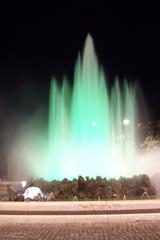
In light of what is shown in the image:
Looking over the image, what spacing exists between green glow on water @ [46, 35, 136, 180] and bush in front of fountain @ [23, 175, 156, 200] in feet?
16.2

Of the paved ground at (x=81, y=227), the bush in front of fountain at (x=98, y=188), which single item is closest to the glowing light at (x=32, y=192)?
the bush in front of fountain at (x=98, y=188)

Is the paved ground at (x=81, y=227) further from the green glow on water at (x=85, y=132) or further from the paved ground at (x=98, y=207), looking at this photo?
the green glow on water at (x=85, y=132)

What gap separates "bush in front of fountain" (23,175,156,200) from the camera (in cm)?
1231

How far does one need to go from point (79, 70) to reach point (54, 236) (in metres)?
12.6

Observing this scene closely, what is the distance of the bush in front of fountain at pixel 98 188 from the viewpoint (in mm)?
12312

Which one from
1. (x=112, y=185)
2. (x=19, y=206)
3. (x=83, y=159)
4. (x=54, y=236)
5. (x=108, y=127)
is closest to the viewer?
(x=54, y=236)

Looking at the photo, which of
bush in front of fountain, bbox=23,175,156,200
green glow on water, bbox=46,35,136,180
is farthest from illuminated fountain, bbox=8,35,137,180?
bush in front of fountain, bbox=23,175,156,200

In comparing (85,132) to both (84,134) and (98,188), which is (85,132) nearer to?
(84,134)

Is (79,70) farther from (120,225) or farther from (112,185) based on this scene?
(120,225)

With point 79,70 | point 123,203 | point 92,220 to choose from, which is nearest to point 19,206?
point 92,220

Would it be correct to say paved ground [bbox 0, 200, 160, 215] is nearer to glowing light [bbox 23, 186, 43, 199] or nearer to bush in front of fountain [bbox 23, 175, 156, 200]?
glowing light [bbox 23, 186, 43, 199]

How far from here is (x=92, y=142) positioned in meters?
20.0

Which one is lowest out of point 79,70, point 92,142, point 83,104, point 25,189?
point 25,189

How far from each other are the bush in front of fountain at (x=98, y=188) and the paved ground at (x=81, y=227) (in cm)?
176
